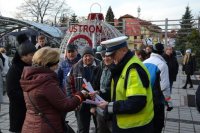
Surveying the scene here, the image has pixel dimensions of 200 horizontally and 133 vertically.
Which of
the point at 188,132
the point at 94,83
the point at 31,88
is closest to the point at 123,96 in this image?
the point at 31,88

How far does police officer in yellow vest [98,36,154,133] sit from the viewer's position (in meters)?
3.07

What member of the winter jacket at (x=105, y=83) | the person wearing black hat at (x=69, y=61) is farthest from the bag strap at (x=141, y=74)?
the person wearing black hat at (x=69, y=61)

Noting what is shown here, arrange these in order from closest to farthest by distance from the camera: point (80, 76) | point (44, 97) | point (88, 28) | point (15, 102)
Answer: point (44, 97) < point (15, 102) < point (80, 76) < point (88, 28)

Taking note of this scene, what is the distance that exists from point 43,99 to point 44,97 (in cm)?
3

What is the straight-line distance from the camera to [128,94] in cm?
309

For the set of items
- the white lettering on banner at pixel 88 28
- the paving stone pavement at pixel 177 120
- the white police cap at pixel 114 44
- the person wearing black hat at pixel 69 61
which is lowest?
the paving stone pavement at pixel 177 120

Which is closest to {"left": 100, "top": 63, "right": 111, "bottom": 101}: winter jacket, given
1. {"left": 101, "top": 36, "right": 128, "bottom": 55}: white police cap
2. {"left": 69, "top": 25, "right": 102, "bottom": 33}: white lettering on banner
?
{"left": 101, "top": 36, "right": 128, "bottom": 55}: white police cap

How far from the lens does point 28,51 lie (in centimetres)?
394

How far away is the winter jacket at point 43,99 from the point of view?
3176 mm

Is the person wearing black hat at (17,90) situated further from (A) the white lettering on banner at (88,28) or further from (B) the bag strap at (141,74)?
(A) the white lettering on banner at (88,28)

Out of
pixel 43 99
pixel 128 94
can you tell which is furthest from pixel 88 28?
pixel 128 94

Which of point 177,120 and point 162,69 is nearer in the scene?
point 162,69

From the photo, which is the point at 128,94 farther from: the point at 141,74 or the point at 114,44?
the point at 114,44

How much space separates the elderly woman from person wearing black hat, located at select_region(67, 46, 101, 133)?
1920 mm
